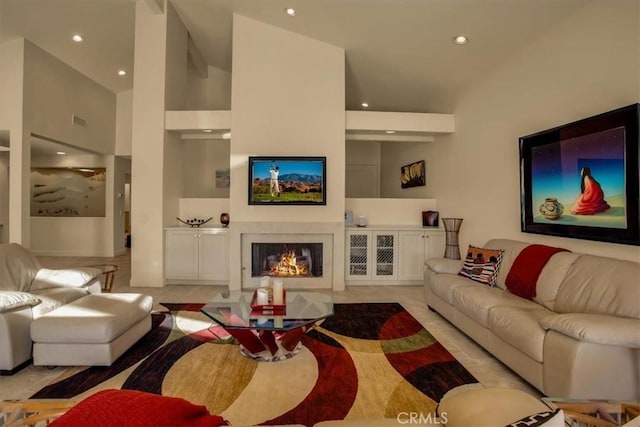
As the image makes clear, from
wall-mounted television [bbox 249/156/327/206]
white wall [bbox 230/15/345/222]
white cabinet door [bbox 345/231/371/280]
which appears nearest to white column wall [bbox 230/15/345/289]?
white wall [bbox 230/15/345/222]

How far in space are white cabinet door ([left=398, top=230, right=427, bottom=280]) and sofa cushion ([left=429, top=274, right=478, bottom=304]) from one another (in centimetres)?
138

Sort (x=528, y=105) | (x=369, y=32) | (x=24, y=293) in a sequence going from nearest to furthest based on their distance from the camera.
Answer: (x=24, y=293) < (x=528, y=105) < (x=369, y=32)

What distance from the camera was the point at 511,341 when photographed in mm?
2244

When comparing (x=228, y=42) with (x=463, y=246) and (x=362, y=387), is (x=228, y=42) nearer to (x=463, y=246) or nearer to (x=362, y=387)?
(x=463, y=246)

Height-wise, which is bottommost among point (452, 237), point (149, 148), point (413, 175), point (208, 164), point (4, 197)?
point (452, 237)

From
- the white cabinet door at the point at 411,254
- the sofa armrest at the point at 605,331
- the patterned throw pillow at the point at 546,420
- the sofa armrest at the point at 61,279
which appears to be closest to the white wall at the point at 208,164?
the sofa armrest at the point at 61,279

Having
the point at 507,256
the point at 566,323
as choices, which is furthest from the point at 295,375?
the point at 507,256

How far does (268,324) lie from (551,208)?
9.28 feet

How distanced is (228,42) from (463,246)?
534 cm

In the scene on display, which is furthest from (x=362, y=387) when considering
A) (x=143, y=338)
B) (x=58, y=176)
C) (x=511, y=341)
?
(x=58, y=176)

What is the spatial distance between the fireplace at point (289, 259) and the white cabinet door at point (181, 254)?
81 cm

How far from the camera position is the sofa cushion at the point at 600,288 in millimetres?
2066

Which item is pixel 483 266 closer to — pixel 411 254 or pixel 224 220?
pixel 411 254

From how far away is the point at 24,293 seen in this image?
2.46 m
